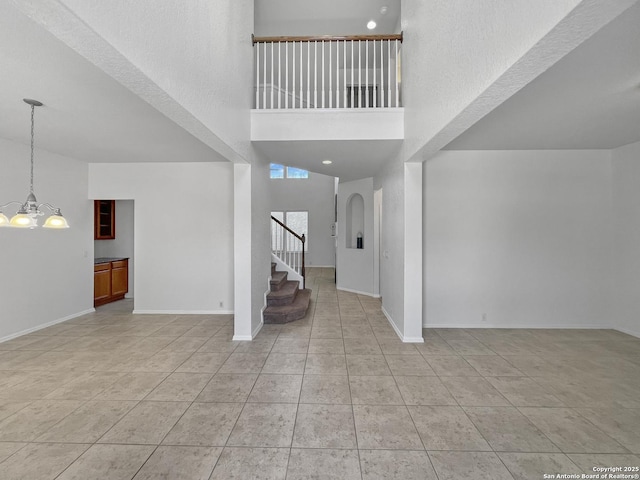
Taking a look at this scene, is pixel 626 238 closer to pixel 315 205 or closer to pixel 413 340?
pixel 413 340

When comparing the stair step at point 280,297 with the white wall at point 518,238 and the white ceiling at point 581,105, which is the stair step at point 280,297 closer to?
the white wall at point 518,238

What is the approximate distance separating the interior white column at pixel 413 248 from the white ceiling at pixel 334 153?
23.5 inches

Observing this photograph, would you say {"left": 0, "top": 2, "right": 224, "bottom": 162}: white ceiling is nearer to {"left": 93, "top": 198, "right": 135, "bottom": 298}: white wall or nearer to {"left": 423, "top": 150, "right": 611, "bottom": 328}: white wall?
{"left": 93, "top": 198, "right": 135, "bottom": 298}: white wall

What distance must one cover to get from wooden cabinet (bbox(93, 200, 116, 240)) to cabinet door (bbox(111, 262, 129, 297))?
2.51 ft

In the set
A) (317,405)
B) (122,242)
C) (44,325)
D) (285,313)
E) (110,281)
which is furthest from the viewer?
(122,242)

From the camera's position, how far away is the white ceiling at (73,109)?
1868mm

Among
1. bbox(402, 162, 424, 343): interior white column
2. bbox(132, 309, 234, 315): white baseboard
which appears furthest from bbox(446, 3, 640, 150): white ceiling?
bbox(132, 309, 234, 315): white baseboard

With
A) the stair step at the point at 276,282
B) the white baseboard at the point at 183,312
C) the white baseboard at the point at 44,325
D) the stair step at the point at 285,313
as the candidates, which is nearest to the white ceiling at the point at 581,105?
the stair step at the point at 285,313

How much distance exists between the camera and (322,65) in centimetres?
414

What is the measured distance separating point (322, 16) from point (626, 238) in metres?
6.16

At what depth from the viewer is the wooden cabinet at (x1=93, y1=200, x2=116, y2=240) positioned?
19.5 feet

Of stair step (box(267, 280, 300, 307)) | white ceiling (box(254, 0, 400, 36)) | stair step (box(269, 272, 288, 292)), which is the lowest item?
stair step (box(267, 280, 300, 307))

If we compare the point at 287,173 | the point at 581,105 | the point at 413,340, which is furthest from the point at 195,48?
the point at 287,173

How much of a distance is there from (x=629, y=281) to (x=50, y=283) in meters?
8.73
